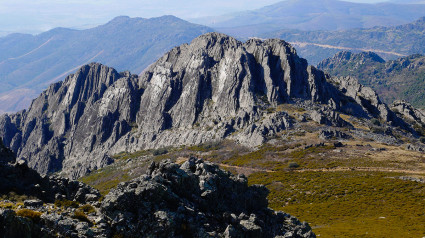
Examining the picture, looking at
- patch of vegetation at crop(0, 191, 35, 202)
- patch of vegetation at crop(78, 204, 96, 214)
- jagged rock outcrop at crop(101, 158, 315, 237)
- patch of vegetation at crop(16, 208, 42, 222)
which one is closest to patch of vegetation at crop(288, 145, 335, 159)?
jagged rock outcrop at crop(101, 158, 315, 237)

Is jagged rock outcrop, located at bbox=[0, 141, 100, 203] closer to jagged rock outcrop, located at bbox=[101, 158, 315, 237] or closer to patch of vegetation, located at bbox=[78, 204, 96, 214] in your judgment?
patch of vegetation, located at bbox=[78, 204, 96, 214]

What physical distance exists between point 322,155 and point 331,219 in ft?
198

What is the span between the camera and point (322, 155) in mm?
129250

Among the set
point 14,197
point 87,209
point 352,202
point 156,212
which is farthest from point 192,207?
point 352,202

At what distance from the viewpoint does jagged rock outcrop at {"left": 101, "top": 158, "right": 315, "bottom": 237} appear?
30.7 m

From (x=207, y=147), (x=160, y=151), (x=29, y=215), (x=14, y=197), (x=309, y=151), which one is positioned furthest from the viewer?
(x=160, y=151)

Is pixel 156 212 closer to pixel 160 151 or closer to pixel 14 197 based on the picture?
pixel 14 197

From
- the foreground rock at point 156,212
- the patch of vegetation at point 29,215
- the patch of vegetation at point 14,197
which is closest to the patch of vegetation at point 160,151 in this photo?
the foreground rock at point 156,212

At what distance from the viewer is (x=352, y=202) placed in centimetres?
8294

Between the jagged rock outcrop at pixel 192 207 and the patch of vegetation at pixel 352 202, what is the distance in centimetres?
1829

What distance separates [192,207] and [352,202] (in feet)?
202

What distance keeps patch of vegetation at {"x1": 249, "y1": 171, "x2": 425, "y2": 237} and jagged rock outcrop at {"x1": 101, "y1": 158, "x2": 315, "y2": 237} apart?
18.3 m

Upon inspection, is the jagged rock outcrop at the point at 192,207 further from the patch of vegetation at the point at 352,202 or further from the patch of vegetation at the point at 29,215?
the patch of vegetation at the point at 352,202

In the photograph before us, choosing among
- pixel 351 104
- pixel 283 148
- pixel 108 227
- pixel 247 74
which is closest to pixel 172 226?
→ pixel 108 227
